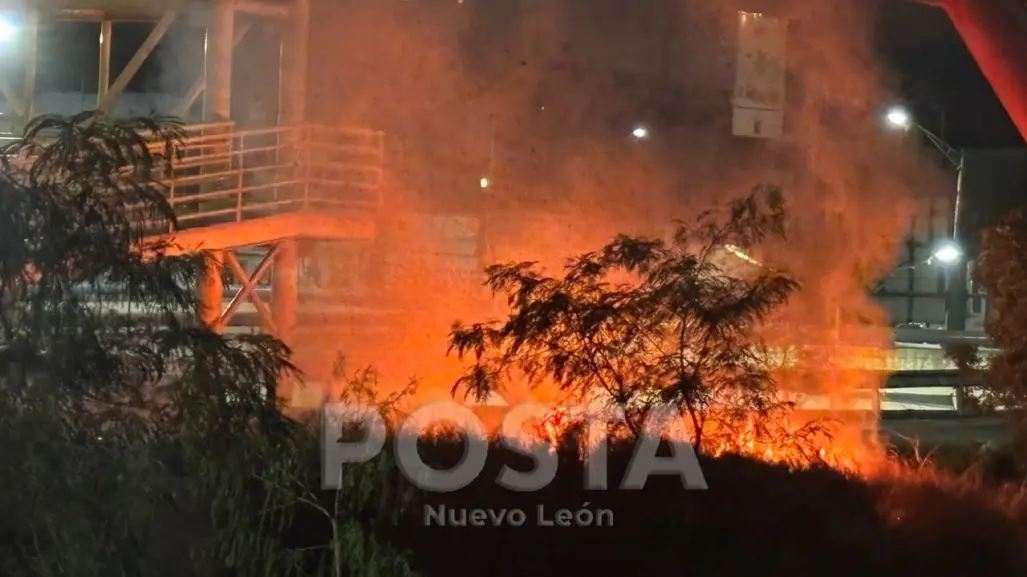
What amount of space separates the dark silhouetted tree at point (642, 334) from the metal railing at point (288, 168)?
1.64m

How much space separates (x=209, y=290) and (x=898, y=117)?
222 inches

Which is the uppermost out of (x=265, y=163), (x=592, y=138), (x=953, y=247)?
(x=592, y=138)

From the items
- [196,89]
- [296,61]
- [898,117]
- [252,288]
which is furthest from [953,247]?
[252,288]

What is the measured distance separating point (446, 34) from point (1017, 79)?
11.7ft

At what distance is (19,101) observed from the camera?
6566 mm

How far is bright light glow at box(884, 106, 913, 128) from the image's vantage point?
7.44 meters

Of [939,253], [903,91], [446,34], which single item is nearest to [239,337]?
[446,34]

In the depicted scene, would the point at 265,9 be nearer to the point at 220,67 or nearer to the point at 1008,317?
the point at 220,67

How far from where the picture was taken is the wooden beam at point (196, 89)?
660cm

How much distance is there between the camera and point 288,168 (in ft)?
20.6

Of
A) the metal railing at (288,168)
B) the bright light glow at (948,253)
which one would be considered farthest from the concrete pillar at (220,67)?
the bright light glow at (948,253)

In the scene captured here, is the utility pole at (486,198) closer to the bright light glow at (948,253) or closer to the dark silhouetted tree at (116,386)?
the dark silhouetted tree at (116,386)

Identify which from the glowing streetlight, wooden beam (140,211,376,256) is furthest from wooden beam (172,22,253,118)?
the glowing streetlight

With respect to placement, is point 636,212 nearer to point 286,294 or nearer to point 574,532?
point 286,294
